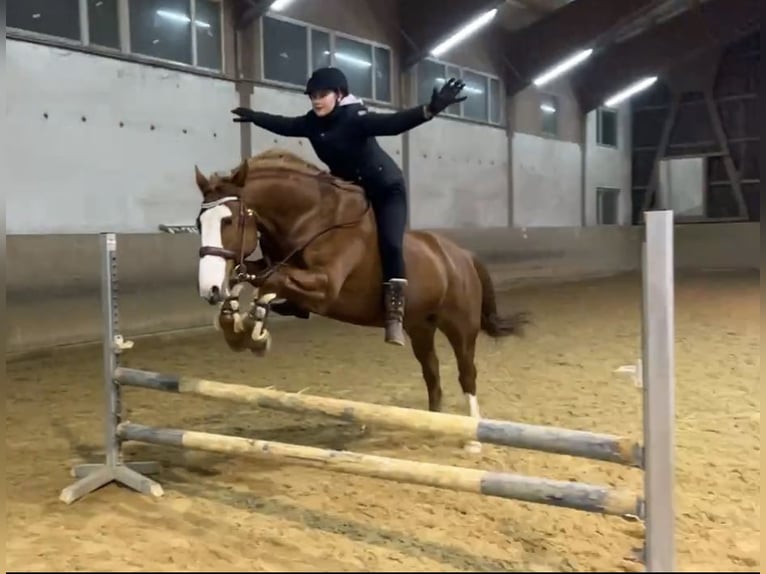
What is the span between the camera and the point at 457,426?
2.18m

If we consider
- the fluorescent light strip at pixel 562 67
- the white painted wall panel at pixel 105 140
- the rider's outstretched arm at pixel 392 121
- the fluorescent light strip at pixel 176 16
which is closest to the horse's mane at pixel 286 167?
the rider's outstretched arm at pixel 392 121

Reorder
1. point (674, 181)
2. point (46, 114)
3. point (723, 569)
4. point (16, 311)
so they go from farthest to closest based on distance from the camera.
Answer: point (674, 181) < point (46, 114) < point (16, 311) < point (723, 569)

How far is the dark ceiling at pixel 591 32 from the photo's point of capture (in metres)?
11.3

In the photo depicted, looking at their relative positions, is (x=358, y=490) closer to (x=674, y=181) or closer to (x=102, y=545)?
(x=102, y=545)

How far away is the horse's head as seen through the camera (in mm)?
2455

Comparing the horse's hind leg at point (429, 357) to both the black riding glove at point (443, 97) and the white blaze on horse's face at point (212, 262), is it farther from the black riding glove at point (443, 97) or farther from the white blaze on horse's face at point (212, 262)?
the white blaze on horse's face at point (212, 262)

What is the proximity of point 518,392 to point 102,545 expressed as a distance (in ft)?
9.47

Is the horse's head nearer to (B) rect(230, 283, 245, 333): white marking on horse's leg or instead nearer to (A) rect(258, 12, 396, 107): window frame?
(B) rect(230, 283, 245, 333): white marking on horse's leg

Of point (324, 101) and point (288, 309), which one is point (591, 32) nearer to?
point (324, 101)

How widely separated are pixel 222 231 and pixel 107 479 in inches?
41.3

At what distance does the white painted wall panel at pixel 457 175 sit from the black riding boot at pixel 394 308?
27.2 ft

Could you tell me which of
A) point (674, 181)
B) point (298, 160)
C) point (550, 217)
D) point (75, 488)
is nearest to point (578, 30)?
point (550, 217)

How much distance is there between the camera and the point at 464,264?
145 inches

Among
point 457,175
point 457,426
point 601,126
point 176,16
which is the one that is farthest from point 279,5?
point 601,126
